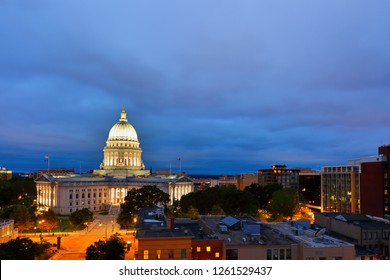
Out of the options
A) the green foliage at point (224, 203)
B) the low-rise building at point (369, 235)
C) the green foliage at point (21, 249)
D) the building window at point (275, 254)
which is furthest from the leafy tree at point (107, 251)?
the green foliage at point (224, 203)

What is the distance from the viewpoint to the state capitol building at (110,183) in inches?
5276

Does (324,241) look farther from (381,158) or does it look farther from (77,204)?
(77,204)

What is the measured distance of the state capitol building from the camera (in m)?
134

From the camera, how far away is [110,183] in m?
150

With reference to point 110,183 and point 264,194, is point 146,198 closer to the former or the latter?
point 264,194

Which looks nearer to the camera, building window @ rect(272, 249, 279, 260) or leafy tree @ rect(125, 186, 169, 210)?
building window @ rect(272, 249, 279, 260)

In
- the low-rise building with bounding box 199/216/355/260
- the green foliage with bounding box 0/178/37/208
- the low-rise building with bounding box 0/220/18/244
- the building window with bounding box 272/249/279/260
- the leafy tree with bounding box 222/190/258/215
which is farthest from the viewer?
the green foliage with bounding box 0/178/37/208

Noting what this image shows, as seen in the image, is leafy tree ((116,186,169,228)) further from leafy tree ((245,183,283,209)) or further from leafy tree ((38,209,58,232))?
leafy tree ((245,183,283,209))

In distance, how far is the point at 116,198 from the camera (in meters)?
150

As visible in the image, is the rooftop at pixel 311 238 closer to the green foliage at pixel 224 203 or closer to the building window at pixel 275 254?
the building window at pixel 275 254

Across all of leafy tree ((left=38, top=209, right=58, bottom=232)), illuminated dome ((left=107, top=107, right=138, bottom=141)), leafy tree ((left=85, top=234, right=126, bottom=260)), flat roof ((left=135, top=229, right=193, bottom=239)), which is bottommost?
leafy tree ((left=38, top=209, right=58, bottom=232))

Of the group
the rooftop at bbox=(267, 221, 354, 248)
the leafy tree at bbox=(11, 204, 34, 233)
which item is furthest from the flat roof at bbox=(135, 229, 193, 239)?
the leafy tree at bbox=(11, 204, 34, 233)

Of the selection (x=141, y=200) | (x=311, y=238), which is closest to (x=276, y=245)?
(x=311, y=238)
